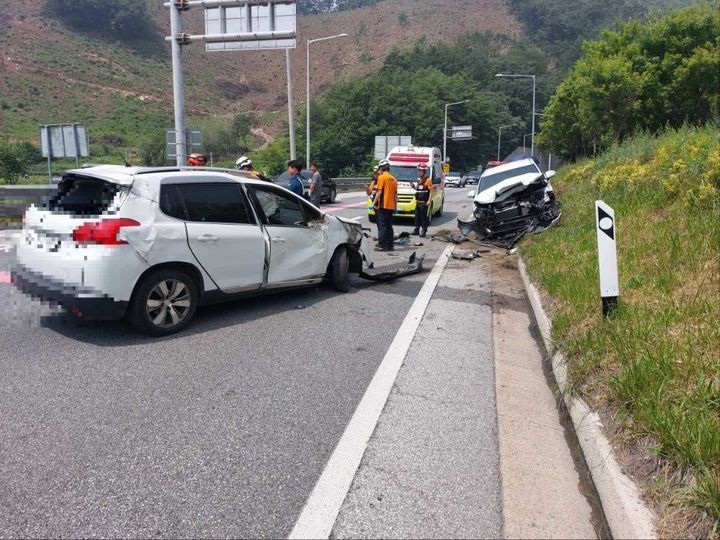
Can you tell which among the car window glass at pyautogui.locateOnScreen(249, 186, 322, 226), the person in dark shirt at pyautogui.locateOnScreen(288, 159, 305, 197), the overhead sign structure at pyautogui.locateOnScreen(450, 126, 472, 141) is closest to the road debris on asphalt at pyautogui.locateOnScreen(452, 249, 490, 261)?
the person in dark shirt at pyautogui.locateOnScreen(288, 159, 305, 197)

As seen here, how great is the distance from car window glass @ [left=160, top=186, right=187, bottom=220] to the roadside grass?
3.79 meters

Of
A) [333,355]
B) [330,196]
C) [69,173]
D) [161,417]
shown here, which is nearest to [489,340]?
[333,355]

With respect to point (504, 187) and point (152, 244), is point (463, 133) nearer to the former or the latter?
point (504, 187)

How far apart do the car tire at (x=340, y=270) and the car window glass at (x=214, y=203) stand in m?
1.70

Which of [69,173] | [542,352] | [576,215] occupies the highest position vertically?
[69,173]

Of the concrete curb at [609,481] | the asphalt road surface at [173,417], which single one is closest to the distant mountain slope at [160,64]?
the asphalt road surface at [173,417]

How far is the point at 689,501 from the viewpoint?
2750 mm

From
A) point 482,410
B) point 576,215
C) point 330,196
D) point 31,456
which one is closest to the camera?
point 31,456

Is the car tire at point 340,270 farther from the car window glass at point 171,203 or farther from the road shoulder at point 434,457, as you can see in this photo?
the car window glass at point 171,203

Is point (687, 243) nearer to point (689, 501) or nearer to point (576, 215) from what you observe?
point (689, 501)

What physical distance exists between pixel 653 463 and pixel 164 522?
250 cm

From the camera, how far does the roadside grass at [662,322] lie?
9.98ft

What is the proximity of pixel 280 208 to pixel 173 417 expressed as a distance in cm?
354

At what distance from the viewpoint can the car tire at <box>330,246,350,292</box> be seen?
8.02 meters
